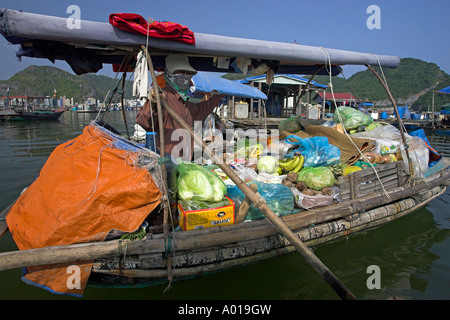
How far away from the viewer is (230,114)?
15.6 meters

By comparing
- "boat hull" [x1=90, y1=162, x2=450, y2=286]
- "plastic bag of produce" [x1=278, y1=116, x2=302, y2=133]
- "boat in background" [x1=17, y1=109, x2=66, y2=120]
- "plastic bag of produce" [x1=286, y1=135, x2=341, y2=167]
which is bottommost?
"boat hull" [x1=90, y1=162, x2=450, y2=286]

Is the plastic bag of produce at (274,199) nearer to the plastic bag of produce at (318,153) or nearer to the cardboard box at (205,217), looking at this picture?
the cardboard box at (205,217)

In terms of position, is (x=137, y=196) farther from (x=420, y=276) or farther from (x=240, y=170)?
(x=420, y=276)

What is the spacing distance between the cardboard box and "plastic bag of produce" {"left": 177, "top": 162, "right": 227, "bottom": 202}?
14 centimetres

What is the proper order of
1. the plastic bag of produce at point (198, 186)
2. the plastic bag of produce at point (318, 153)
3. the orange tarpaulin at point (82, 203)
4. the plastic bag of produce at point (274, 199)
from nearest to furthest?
the orange tarpaulin at point (82, 203) < the plastic bag of produce at point (198, 186) < the plastic bag of produce at point (274, 199) < the plastic bag of produce at point (318, 153)

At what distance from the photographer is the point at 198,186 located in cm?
294

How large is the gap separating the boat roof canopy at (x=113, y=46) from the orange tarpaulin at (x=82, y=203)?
1.05m

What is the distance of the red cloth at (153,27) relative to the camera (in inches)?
100

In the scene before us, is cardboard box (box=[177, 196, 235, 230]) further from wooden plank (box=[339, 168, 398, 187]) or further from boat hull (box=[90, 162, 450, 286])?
wooden plank (box=[339, 168, 398, 187])

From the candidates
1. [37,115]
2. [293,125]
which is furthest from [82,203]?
[37,115]

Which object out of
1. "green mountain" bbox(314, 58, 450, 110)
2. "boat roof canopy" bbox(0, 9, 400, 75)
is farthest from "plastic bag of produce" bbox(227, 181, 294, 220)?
"green mountain" bbox(314, 58, 450, 110)

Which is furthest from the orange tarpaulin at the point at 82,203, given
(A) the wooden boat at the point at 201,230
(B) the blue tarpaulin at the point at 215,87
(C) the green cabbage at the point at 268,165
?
(B) the blue tarpaulin at the point at 215,87

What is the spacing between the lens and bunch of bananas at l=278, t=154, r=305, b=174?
13.9ft

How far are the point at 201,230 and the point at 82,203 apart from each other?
1177 millimetres
